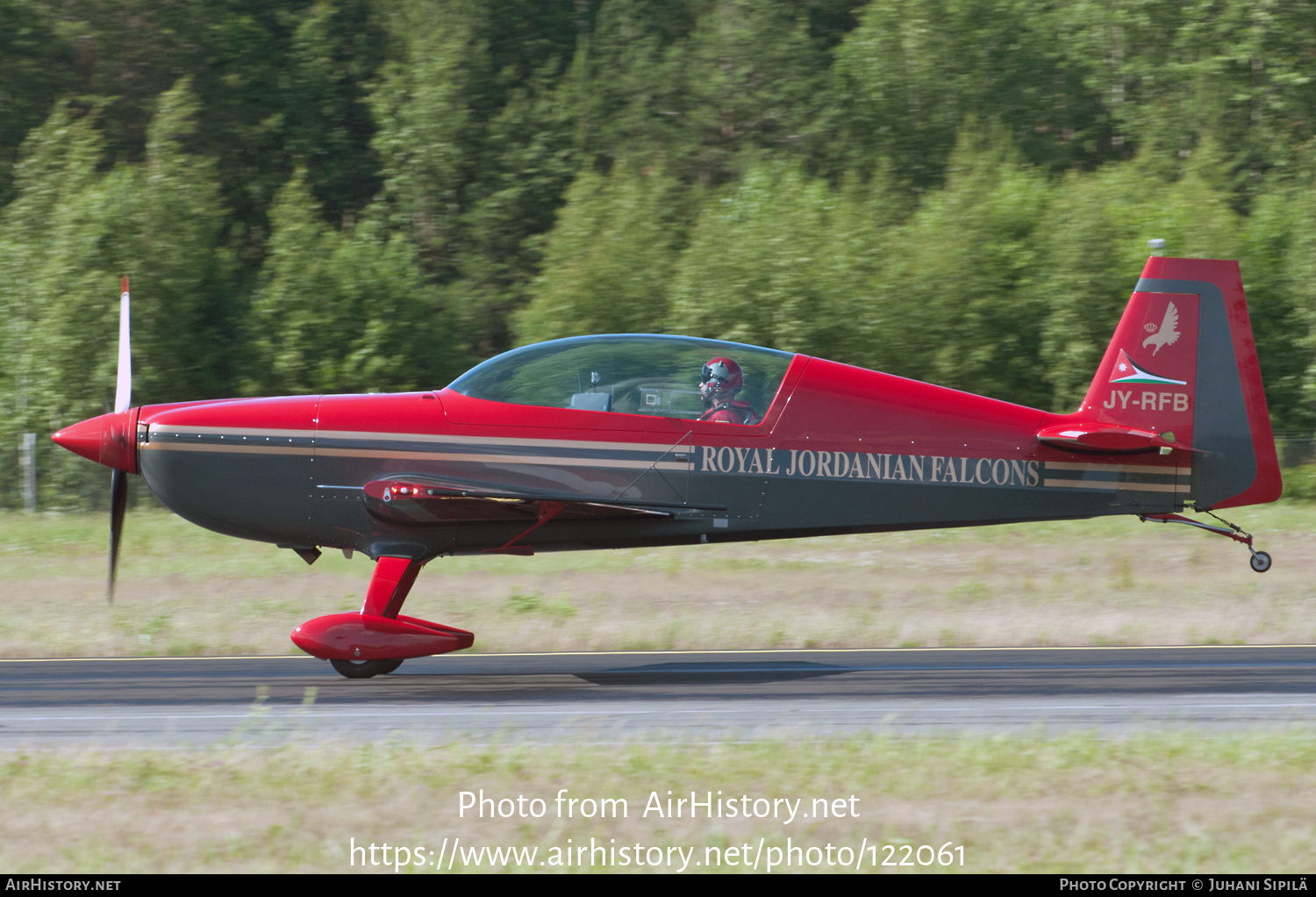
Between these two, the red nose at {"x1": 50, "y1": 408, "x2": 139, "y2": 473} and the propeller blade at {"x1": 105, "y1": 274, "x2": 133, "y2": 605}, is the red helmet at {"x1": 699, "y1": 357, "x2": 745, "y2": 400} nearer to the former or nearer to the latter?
the red nose at {"x1": 50, "y1": 408, "x2": 139, "y2": 473}

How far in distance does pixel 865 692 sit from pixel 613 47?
33804 mm

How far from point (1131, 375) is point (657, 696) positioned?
450 centimetres

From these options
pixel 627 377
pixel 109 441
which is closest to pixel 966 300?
pixel 627 377

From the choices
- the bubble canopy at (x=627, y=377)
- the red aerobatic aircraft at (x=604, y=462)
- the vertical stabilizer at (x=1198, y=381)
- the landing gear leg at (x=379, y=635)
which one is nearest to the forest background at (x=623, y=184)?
the red aerobatic aircraft at (x=604, y=462)

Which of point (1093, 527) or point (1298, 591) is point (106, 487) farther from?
point (1298, 591)

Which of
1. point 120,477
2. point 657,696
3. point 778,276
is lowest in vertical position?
point 657,696

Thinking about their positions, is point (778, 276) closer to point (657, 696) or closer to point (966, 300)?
point (966, 300)

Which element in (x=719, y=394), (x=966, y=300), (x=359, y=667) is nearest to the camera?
(x=719, y=394)

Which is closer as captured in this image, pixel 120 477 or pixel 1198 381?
pixel 1198 381

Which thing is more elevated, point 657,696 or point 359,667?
point 657,696

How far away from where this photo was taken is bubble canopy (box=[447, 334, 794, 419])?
8.98m

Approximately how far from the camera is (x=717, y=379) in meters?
9.01

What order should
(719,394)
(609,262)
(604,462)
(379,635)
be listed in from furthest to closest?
(609,262) → (719,394) → (604,462) → (379,635)
